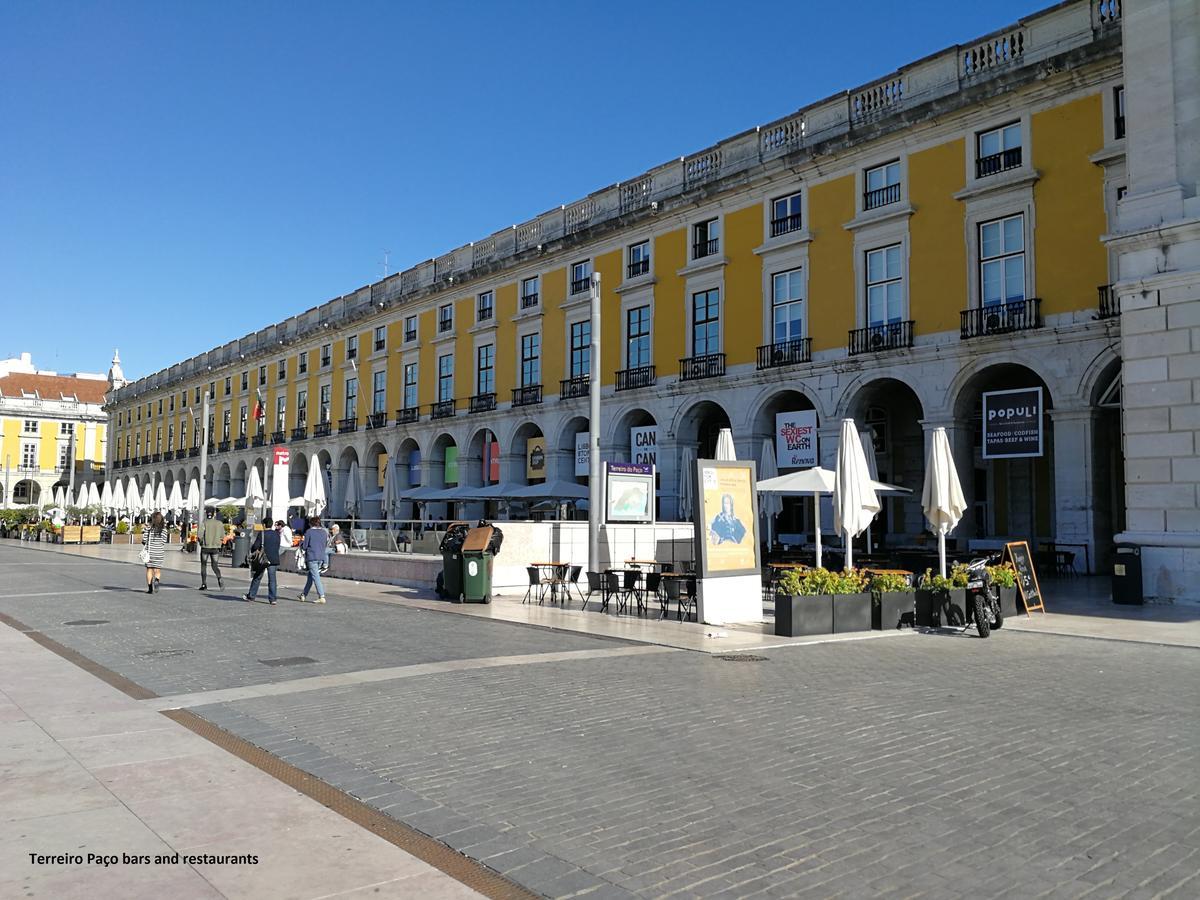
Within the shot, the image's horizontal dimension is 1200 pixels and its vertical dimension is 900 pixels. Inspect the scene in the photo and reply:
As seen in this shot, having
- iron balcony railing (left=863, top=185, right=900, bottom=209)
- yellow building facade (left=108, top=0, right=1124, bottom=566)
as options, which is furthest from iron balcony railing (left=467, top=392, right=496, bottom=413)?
iron balcony railing (left=863, top=185, right=900, bottom=209)

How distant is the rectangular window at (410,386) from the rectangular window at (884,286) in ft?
88.5

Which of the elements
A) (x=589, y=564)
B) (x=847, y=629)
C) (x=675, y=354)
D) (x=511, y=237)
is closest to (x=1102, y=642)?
(x=847, y=629)

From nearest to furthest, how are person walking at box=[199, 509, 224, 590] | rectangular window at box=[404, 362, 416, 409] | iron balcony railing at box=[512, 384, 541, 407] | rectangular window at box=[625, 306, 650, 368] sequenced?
person walking at box=[199, 509, 224, 590] < rectangular window at box=[625, 306, 650, 368] < iron balcony railing at box=[512, 384, 541, 407] < rectangular window at box=[404, 362, 416, 409]

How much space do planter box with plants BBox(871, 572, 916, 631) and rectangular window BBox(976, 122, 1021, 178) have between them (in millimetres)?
15627

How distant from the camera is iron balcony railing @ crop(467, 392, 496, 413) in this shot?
42.8 metres

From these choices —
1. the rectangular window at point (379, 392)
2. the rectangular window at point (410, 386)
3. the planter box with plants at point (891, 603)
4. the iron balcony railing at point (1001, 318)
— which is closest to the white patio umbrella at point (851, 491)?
the planter box with plants at point (891, 603)

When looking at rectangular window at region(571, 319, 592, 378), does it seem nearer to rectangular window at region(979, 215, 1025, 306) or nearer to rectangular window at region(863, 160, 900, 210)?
rectangular window at region(863, 160, 900, 210)

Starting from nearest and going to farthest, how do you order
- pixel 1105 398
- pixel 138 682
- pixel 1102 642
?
pixel 138 682, pixel 1102 642, pixel 1105 398

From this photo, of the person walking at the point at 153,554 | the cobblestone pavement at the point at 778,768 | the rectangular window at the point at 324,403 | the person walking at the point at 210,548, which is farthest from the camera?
the rectangular window at the point at 324,403

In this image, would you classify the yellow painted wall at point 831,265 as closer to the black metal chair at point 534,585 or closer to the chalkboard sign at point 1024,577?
the chalkboard sign at point 1024,577

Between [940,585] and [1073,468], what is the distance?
11037 mm

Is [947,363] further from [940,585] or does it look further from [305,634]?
[305,634]

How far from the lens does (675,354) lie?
34219 mm

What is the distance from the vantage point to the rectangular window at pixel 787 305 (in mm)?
30234
